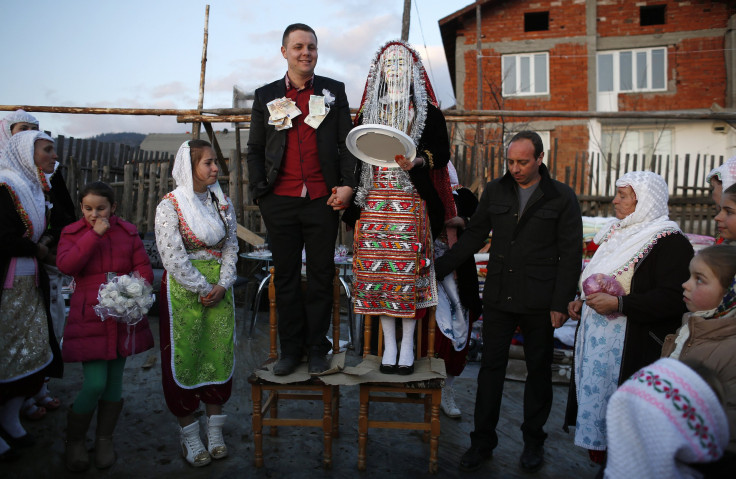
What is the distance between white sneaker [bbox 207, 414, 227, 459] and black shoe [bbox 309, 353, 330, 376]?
669 millimetres

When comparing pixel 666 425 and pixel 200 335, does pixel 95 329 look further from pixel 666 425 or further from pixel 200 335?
pixel 666 425

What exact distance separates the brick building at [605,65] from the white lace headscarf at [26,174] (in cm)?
1536

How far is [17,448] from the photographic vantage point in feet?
10.9

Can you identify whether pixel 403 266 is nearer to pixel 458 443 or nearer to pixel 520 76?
pixel 458 443

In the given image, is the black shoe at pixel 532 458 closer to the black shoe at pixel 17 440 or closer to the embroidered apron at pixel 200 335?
the embroidered apron at pixel 200 335

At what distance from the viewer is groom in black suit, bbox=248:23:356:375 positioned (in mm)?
3324

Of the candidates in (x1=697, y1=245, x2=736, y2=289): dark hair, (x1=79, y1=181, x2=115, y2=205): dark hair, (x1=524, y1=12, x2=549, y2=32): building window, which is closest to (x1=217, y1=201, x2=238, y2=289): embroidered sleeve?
(x1=79, y1=181, x2=115, y2=205): dark hair

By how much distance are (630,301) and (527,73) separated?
16.6 metres

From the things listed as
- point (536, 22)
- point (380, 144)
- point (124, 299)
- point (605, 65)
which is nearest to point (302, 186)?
point (380, 144)

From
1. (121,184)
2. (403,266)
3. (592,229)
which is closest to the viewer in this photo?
(403,266)

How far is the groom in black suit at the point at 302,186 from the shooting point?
332 cm

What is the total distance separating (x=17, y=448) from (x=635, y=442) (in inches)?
137

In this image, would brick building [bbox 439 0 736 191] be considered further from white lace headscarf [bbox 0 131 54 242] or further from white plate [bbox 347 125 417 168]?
white lace headscarf [bbox 0 131 54 242]

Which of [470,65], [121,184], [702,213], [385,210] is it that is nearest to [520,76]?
[470,65]
